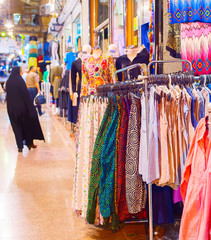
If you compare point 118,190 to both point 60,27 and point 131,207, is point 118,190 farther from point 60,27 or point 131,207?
point 60,27

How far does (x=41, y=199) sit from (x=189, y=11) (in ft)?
Result: 7.81

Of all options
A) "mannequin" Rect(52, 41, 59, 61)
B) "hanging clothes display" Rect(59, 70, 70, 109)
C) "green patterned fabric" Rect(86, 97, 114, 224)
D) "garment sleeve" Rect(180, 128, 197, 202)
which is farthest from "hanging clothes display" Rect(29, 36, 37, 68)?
"garment sleeve" Rect(180, 128, 197, 202)

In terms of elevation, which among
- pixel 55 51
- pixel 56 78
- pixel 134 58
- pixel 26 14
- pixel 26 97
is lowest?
pixel 26 97

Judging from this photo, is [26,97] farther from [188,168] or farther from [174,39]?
[188,168]

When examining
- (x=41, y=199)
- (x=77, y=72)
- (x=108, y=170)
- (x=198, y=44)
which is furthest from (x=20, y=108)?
(x=108, y=170)

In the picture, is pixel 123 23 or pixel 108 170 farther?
pixel 123 23

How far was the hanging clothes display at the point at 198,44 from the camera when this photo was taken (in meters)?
3.14

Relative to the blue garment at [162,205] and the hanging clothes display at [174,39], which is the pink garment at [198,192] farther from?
the hanging clothes display at [174,39]

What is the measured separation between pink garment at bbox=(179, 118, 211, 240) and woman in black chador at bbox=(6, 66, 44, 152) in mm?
5020

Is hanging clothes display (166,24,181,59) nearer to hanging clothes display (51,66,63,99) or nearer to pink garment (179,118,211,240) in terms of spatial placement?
pink garment (179,118,211,240)

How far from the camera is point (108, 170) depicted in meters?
2.58

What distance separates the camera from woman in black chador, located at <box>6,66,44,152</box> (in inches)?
247

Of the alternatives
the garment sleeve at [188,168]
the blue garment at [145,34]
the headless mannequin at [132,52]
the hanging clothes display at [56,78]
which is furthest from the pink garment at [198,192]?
the hanging clothes display at [56,78]

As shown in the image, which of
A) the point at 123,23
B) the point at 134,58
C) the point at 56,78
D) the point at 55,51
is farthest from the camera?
the point at 55,51
